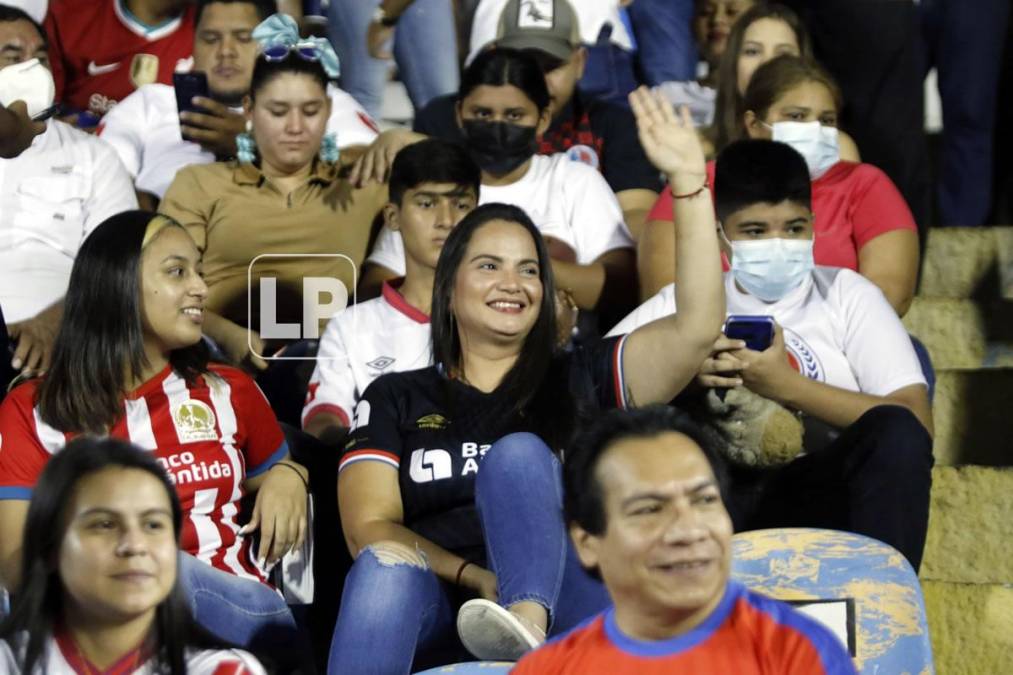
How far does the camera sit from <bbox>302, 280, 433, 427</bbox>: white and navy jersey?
4170mm

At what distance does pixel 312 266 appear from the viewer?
4715 millimetres

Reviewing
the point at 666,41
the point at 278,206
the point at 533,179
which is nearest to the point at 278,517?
the point at 278,206

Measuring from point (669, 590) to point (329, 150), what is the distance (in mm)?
Answer: 2739

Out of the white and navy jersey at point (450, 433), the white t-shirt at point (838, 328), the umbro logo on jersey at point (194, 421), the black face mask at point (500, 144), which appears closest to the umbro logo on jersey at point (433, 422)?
the white and navy jersey at point (450, 433)

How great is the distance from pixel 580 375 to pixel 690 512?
1.10 metres

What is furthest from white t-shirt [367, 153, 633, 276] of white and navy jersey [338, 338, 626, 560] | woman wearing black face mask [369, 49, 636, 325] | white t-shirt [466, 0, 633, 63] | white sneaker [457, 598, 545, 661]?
white sneaker [457, 598, 545, 661]

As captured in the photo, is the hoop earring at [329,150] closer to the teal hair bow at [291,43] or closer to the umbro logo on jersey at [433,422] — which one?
the teal hair bow at [291,43]

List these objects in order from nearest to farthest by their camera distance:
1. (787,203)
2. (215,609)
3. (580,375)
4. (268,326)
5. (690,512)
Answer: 1. (690,512)
2. (215,609)
3. (580,375)
4. (787,203)
5. (268,326)

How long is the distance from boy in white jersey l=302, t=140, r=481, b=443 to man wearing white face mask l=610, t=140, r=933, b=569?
21.6 inches

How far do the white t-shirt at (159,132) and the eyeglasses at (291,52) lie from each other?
296mm

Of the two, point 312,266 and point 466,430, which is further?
point 312,266

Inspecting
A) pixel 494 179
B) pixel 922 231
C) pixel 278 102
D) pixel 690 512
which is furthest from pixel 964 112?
pixel 690 512

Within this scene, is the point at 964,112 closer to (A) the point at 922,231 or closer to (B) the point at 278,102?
(A) the point at 922,231

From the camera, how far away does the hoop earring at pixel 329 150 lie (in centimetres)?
492
